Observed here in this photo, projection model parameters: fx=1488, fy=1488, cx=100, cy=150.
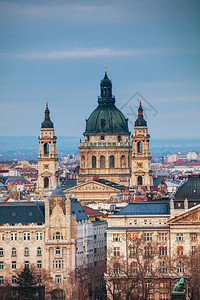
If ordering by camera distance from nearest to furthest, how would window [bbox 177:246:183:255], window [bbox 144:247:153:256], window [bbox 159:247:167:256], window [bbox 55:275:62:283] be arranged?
window [bbox 144:247:153:256]
window [bbox 159:247:167:256]
window [bbox 177:246:183:255]
window [bbox 55:275:62:283]

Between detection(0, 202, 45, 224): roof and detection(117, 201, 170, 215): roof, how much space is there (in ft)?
27.9

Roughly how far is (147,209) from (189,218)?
5427 mm

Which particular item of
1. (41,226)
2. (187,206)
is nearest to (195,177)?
(187,206)

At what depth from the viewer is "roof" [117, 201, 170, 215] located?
151125 millimetres

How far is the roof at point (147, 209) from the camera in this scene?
151125mm

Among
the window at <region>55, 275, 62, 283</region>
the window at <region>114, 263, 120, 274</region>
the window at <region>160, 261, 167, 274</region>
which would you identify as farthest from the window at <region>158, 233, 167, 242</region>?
the window at <region>55, 275, 62, 283</region>

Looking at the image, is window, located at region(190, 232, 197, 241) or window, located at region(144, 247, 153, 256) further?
window, located at region(190, 232, 197, 241)

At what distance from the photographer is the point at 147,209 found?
151875mm

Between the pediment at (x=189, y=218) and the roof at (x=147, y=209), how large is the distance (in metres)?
2.95

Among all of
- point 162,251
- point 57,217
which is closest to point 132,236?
point 162,251

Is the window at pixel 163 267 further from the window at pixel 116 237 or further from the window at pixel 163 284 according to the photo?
the window at pixel 116 237

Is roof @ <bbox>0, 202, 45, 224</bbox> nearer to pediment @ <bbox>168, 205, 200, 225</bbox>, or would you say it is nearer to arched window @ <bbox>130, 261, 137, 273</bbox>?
arched window @ <bbox>130, 261, 137, 273</bbox>

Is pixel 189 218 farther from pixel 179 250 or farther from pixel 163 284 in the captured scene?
pixel 163 284

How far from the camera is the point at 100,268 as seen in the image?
15312 cm
